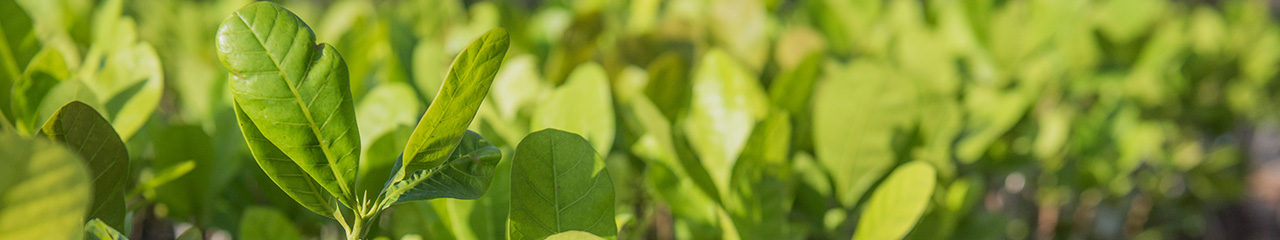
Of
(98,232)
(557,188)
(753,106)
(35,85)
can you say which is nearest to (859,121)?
(753,106)

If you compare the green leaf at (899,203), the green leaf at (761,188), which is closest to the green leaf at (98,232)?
the green leaf at (761,188)

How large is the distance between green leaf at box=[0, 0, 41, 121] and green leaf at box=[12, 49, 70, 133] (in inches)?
1.7

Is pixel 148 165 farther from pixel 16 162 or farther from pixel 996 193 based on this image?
pixel 996 193

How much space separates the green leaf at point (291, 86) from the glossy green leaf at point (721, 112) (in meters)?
0.46

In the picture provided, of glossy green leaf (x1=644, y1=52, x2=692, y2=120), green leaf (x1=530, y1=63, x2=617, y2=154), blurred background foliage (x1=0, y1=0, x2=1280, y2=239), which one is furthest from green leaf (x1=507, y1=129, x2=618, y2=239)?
glossy green leaf (x1=644, y1=52, x2=692, y2=120)

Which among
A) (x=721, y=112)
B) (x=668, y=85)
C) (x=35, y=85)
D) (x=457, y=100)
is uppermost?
(x=457, y=100)

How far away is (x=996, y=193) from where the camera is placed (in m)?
1.81

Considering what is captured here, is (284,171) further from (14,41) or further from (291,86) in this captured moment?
(14,41)

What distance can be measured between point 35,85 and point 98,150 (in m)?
0.25

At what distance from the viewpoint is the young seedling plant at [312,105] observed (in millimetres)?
507

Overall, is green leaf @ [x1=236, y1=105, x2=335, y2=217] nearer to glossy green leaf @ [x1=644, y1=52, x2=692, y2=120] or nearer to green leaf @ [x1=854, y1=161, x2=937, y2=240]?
green leaf @ [x1=854, y1=161, x2=937, y2=240]

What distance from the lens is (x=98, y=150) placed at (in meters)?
0.62

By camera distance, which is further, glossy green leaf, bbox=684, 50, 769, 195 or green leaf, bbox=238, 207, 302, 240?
glossy green leaf, bbox=684, 50, 769, 195

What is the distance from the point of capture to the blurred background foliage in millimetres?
832
